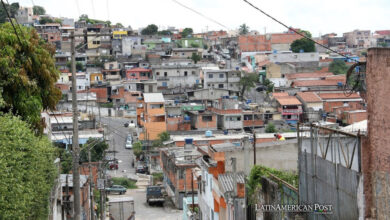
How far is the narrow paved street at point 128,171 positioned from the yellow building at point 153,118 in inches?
75.8

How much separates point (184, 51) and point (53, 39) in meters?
18.8

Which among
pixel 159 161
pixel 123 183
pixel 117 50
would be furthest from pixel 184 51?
pixel 123 183

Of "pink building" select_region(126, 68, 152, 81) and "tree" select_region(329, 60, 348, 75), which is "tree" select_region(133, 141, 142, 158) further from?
"tree" select_region(329, 60, 348, 75)

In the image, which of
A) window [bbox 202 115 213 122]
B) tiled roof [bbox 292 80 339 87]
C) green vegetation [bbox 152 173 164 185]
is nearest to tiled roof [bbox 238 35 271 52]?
tiled roof [bbox 292 80 339 87]

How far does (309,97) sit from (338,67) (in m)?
18.2

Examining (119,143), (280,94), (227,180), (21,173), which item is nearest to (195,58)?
(280,94)

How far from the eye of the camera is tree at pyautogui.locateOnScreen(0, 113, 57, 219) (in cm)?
1155

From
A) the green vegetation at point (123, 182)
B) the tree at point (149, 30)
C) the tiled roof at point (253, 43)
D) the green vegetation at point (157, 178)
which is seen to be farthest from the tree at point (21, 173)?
the tree at point (149, 30)

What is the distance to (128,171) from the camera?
4525 centimetres

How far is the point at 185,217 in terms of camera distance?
29672 millimetres

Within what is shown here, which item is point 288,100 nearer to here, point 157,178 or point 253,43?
point 157,178

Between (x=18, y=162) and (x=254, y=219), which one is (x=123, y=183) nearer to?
(x=254, y=219)

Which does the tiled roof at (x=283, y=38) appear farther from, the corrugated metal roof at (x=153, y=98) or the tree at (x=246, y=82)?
the corrugated metal roof at (x=153, y=98)

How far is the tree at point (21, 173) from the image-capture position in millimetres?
11555
